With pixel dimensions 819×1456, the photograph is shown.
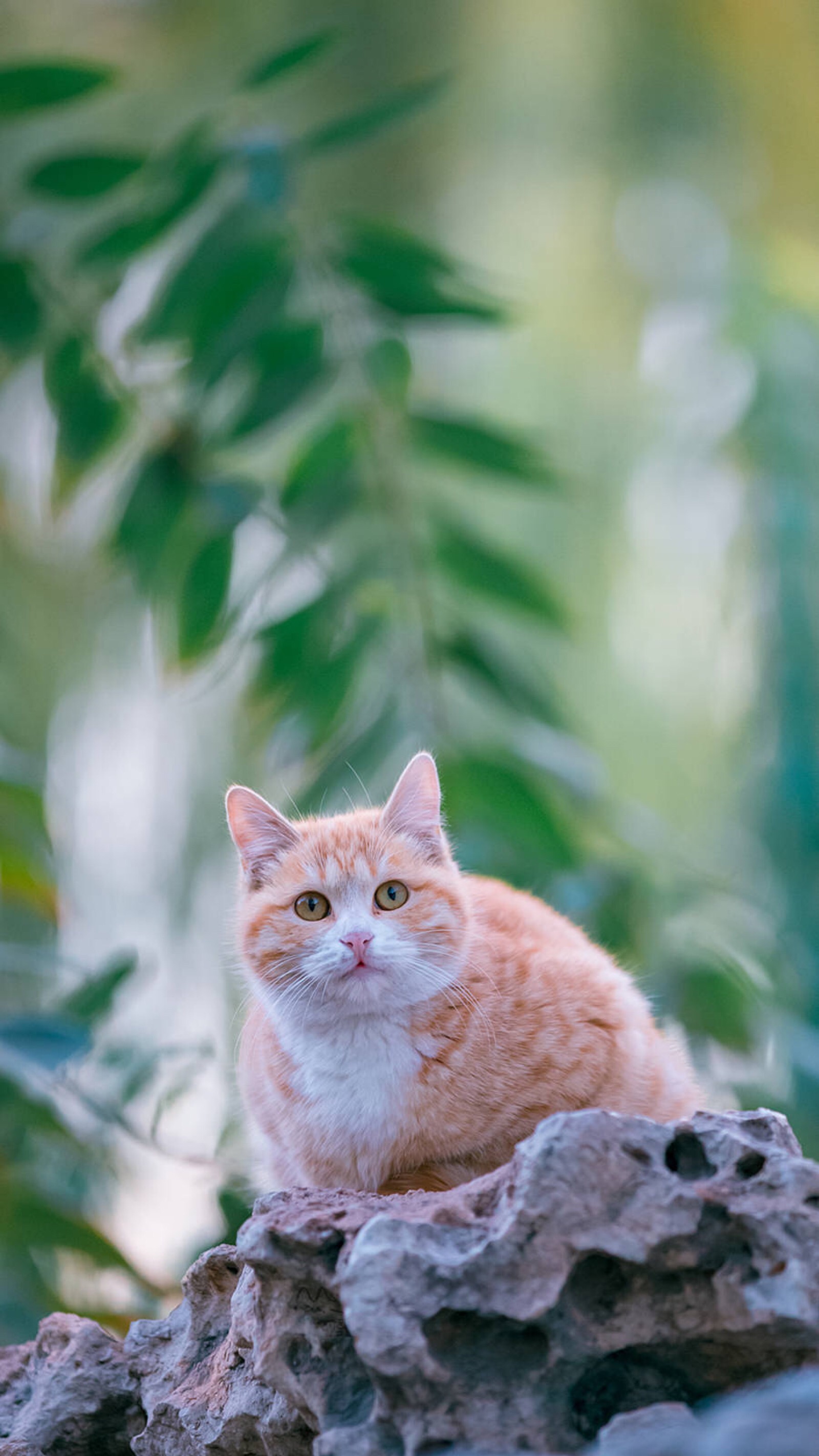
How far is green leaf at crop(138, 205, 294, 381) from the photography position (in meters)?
2.27

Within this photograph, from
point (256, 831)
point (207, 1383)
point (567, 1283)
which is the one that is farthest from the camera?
point (256, 831)

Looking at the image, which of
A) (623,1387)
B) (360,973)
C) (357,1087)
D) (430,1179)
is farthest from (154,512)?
(623,1387)

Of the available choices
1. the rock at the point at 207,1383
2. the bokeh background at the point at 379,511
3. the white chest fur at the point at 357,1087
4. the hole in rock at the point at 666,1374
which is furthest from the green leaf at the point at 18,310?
the hole in rock at the point at 666,1374

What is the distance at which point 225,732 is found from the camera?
4.28 meters

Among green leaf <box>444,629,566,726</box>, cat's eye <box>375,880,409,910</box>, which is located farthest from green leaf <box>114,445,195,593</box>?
cat's eye <box>375,880,409,910</box>

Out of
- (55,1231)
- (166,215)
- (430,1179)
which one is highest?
(166,215)

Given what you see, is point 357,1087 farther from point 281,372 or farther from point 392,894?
point 281,372

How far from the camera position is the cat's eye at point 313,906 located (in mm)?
1707

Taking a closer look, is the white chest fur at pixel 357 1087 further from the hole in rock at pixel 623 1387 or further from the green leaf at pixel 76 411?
the green leaf at pixel 76 411

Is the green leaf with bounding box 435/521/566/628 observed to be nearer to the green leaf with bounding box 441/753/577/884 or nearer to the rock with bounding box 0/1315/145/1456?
the green leaf with bounding box 441/753/577/884

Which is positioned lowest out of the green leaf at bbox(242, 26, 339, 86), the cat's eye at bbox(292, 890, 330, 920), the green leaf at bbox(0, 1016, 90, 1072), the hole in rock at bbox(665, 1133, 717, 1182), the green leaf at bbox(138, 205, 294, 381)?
the green leaf at bbox(0, 1016, 90, 1072)

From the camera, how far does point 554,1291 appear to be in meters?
1.09

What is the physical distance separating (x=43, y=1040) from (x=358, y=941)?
2.00ft

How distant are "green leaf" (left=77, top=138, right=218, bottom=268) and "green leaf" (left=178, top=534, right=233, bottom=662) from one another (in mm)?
521
